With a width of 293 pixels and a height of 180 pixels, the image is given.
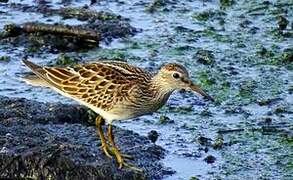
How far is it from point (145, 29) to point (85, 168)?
499 cm

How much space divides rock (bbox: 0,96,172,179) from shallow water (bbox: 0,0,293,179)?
36 centimetres

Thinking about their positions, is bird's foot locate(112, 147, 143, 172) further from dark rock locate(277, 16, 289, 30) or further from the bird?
dark rock locate(277, 16, 289, 30)

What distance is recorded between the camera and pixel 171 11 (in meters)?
15.8

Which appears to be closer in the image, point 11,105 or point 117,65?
point 117,65

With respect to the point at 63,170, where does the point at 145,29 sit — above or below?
above

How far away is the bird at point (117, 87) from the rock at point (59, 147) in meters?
0.21

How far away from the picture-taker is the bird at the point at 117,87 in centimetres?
1045

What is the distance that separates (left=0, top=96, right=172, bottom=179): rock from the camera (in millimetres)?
10352

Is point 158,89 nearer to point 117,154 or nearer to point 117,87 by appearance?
point 117,87

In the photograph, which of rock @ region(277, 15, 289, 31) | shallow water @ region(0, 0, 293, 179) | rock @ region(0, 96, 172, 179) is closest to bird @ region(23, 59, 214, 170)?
rock @ region(0, 96, 172, 179)

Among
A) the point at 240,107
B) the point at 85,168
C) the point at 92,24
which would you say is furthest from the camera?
the point at 92,24

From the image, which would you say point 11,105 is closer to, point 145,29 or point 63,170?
point 63,170

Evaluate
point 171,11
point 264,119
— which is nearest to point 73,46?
point 171,11

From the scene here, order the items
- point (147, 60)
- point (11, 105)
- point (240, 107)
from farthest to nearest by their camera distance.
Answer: point (147, 60), point (240, 107), point (11, 105)
